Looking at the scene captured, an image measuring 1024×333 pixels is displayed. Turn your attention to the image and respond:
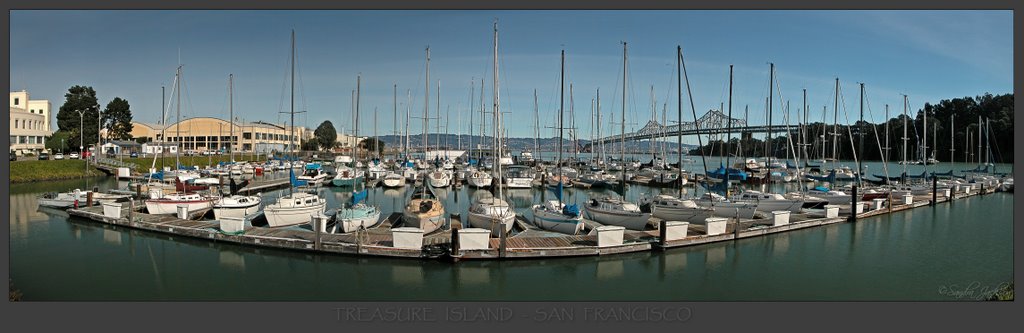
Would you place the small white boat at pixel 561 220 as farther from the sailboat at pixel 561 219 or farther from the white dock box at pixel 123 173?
the white dock box at pixel 123 173

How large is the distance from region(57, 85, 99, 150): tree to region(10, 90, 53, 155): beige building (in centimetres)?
242

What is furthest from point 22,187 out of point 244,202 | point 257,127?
point 257,127

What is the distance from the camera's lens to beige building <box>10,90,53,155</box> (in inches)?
2311

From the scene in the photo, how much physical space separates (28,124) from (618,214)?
69181 mm

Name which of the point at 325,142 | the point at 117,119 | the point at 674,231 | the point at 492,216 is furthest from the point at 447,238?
the point at 325,142

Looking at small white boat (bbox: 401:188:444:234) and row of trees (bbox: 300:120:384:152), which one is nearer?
small white boat (bbox: 401:188:444:234)

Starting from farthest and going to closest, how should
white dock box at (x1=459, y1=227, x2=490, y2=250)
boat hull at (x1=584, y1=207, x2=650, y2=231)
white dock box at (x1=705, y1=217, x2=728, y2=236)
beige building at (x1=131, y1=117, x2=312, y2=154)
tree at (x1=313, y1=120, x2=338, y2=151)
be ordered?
tree at (x1=313, y1=120, x2=338, y2=151), beige building at (x1=131, y1=117, x2=312, y2=154), boat hull at (x1=584, y1=207, x2=650, y2=231), white dock box at (x1=705, y1=217, x2=728, y2=236), white dock box at (x1=459, y1=227, x2=490, y2=250)

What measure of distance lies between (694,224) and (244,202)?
20.2m

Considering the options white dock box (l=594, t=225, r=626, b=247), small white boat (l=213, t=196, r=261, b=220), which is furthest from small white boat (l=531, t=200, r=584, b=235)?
small white boat (l=213, t=196, r=261, b=220)

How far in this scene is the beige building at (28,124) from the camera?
5869 cm

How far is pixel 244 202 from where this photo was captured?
86.5ft

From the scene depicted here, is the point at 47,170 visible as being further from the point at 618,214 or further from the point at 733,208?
the point at 733,208

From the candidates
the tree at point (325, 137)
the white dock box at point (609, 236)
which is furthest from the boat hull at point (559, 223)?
the tree at point (325, 137)

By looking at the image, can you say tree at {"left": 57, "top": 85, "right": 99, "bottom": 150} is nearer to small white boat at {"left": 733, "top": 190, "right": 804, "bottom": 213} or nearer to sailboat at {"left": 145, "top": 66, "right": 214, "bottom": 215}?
sailboat at {"left": 145, "top": 66, "right": 214, "bottom": 215}
